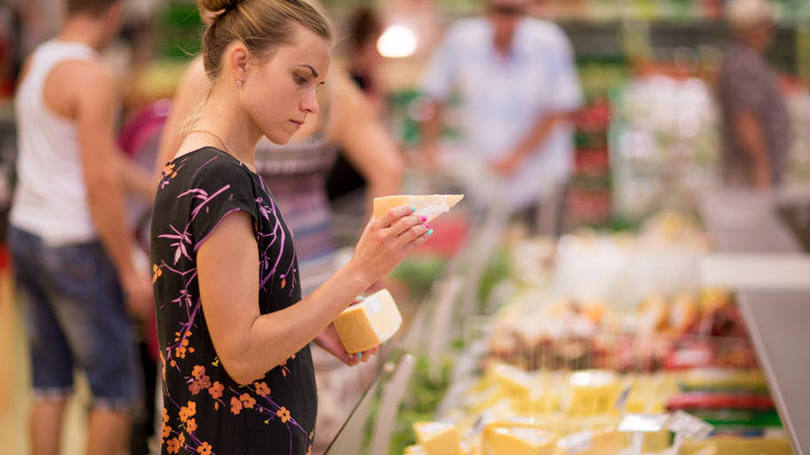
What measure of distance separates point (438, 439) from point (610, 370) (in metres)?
1.00

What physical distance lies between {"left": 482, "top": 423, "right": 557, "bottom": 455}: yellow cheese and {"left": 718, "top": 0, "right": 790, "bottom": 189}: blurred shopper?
454cm

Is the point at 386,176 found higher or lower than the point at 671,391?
higher

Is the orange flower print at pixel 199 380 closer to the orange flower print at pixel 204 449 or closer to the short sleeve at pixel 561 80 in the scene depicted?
the orange flower print at pixel 204 449

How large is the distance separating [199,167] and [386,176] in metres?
1.52

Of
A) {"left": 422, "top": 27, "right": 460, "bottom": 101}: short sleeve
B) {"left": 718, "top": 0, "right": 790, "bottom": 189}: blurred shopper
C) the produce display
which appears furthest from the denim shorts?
{"left": 718, "top": 0, "right": 790, "bottom": 189}: blurred shopper

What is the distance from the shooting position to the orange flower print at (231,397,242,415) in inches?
53.1

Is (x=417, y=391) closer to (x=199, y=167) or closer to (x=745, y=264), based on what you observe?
(x=199, y=167)

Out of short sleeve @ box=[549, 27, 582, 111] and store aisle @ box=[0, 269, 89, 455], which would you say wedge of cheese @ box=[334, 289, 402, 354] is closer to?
store aisle @ box=[0, 269, 89, 455]

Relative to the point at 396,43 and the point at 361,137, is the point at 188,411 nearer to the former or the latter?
the point at 361,137

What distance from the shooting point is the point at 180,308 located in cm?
134

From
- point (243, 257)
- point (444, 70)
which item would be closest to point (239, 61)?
point (243, 257)

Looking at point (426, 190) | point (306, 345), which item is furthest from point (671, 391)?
point (426, 190)

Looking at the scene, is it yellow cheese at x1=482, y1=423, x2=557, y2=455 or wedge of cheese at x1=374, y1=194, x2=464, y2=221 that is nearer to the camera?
wedge of cheese at x1=374, y1=194, x2=464, y2=221

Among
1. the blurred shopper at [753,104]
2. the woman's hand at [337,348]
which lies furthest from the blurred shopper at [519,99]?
the woman's hand at [337,348]
